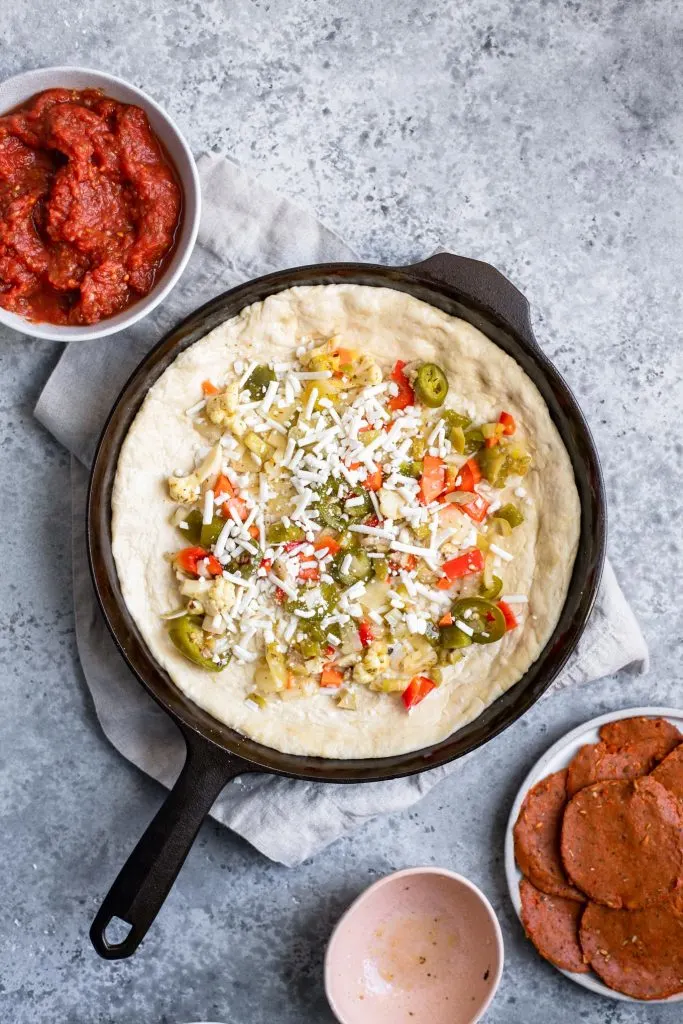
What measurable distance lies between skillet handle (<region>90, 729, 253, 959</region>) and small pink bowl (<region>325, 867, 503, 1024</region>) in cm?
76

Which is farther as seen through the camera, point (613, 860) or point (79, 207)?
point (613, 860)

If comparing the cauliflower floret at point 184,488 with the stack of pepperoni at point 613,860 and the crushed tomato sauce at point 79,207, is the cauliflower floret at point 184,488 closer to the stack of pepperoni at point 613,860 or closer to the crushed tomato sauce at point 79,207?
the crushed tomato sauce at point 79,207

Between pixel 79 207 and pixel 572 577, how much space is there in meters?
2.30

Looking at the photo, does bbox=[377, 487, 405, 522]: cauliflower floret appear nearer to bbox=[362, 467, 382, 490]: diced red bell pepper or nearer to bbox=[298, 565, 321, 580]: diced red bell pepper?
bbox=[362, 467, 382, 490]: diced red bell pepper

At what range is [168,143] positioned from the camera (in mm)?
3469

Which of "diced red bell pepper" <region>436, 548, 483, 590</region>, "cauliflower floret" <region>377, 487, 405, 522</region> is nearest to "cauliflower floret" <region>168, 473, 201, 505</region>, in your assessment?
"cauliflower floret" <region>377, 487, 405, 522</region>

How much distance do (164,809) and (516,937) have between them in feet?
5.59

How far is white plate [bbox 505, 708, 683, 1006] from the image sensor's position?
3.78 meters

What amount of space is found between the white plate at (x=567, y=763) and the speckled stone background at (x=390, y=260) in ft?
0.33

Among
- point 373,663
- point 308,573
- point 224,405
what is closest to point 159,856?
point 373,663

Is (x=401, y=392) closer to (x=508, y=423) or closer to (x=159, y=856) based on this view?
(x=508, y=423)

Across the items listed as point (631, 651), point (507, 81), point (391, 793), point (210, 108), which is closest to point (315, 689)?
point (391, 793)

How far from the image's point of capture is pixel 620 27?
12.7 ft

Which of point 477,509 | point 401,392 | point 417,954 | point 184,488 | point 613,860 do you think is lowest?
point 417,954
